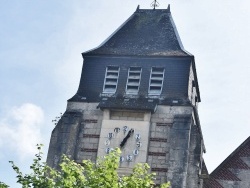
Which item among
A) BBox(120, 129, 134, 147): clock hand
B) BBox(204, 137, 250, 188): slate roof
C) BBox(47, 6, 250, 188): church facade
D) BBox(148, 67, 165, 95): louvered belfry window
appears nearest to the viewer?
BBox(204, 137, 250, 188): slate roof

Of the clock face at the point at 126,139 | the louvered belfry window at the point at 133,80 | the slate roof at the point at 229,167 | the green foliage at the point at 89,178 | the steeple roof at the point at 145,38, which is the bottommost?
the green foliage at the point at 89,178

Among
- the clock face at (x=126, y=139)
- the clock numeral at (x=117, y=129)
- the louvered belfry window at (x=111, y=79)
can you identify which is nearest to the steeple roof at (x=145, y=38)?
the louvered belfry window at (x=111, y=79)

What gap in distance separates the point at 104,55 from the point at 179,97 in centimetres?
412

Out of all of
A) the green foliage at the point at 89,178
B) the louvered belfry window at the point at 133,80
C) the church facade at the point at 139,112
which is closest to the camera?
the green foliage at the point at 89,178

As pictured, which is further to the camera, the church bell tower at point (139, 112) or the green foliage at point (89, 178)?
the church bell tower at point (139, 112)

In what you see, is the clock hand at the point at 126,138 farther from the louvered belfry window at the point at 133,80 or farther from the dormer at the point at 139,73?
the louvered belfry window at the point at 133,80

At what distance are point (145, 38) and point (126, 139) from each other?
5975mm

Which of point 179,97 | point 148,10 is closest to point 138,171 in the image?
point 179,97

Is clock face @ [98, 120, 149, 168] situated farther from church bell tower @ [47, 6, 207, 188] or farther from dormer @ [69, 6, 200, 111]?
dormer @ [69, 6, 200, 111]

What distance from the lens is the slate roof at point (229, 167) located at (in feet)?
74.7

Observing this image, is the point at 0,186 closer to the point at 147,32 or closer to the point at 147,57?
the point at 147,57

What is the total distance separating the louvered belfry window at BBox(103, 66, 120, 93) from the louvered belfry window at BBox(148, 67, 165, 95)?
5.15 feet

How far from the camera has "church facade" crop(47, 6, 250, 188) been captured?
2378 cm

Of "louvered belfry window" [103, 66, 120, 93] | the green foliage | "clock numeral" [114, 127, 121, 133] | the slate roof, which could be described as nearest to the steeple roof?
"louvered belfry window" [103, 66, 120, 93]
